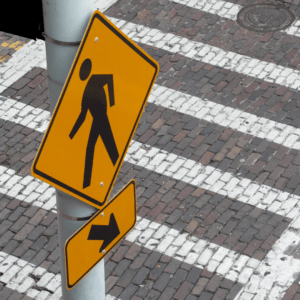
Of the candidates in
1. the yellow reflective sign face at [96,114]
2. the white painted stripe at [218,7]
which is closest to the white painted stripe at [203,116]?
the white painted stripe at [218,7]

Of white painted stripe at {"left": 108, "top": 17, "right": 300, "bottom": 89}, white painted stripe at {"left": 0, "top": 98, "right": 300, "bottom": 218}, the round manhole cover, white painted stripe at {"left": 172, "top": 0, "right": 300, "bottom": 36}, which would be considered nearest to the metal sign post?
white painted stripe at {"left": 0, "top": 98, "right": 300, "bottom": 218}

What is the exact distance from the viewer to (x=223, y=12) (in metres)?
10.4

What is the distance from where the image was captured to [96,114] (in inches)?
103

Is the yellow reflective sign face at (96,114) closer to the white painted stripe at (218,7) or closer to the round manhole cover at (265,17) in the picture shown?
the round manhole cover at (265,17)

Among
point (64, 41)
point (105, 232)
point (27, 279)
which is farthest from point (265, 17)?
point (64, 41)

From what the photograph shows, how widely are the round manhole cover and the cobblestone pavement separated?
0.52 ft

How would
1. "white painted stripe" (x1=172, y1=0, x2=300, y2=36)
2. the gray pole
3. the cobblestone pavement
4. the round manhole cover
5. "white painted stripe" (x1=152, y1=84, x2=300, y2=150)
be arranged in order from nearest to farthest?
the gray pole, the cobblestone pavement, "white painted stripe" (x1=152, y1=84, x2=300, y2=150), the round manhole cover, "white painted stripe" (x1=172, y1=0, x2=300, y2=36)

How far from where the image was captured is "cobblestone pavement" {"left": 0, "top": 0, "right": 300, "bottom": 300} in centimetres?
642

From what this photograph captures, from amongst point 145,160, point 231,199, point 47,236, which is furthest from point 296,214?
point 47,236

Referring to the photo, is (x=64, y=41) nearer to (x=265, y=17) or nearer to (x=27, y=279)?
(x=27, y=279)

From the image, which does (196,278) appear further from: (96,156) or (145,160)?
(96,156)

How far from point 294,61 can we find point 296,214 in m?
3.30

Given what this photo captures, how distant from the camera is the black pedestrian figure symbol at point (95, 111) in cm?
253

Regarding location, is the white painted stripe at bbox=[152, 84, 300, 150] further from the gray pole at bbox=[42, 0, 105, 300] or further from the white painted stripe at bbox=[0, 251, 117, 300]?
the gray pole at bbox=[42, 0, 105, 300]
